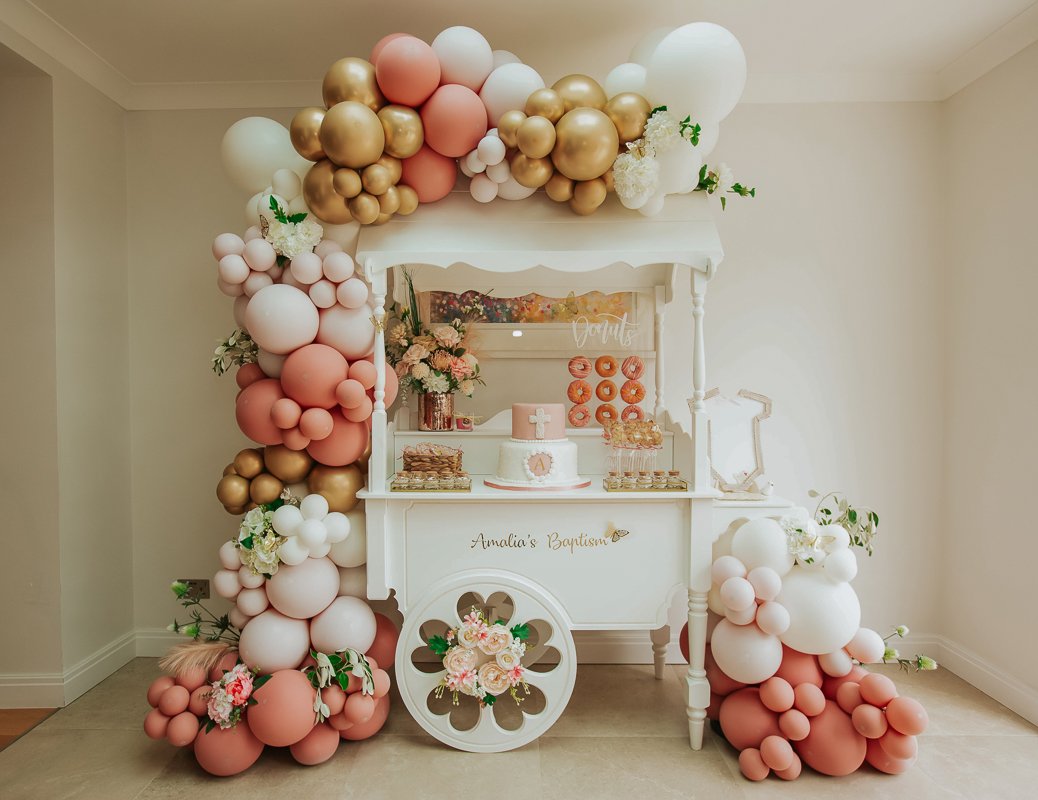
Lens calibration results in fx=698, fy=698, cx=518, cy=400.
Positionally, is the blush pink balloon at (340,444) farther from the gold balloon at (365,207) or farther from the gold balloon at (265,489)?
the gold balloon at (365,207)

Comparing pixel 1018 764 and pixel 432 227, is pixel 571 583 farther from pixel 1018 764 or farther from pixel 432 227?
pixel 1018 764

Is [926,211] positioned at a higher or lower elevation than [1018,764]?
higher

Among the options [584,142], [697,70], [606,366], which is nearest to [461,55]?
[584,142]

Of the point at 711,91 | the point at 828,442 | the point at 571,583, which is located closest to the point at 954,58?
the point at 711,91

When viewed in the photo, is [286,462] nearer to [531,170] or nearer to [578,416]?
[578,416]

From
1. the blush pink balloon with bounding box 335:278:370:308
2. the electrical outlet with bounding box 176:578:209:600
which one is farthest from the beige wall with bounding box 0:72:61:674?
the blush pink balloon with bounding box 335:278:370:308

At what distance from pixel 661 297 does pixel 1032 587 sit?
1848 mm

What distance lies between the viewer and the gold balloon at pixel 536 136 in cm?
229

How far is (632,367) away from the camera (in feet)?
9.77

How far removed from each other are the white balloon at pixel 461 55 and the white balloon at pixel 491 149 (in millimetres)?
233

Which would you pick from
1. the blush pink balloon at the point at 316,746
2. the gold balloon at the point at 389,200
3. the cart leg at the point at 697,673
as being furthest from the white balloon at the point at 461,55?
the blush pink balloon at the point at 316,746

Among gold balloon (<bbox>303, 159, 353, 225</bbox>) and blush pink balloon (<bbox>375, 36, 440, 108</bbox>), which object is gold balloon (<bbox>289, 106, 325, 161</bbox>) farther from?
blush pink balloon (<bbox>375, 36, 440, 108</bbox>)

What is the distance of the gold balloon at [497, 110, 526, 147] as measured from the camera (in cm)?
234

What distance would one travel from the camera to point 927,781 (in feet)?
7.57
